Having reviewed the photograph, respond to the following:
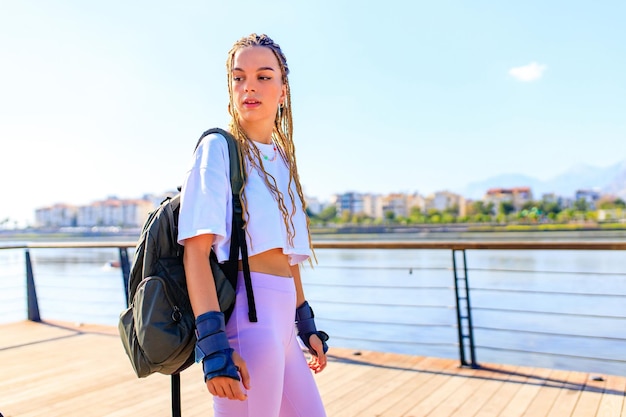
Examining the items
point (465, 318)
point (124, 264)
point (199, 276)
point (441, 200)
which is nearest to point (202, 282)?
point (199, 276)

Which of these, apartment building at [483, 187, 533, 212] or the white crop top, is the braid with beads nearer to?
the white crop top

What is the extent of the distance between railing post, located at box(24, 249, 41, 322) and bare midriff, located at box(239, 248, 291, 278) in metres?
4.57

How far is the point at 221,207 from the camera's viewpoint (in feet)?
3.38

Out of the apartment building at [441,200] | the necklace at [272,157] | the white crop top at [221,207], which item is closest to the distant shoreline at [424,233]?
the necklace at [272,157]

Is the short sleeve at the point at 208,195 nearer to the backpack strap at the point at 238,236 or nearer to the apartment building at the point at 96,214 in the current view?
the backpack strap at the point at 238,236

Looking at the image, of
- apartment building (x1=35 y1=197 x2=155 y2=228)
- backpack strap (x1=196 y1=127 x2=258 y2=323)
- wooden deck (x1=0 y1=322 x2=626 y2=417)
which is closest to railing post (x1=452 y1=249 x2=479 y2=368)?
wooden deck (x1=0 y1=322 x2=626 y2=417)

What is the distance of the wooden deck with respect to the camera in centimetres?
264

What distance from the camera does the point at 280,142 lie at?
1353 millimetres

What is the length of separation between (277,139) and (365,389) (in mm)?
1962

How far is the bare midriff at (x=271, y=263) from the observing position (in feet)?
3.62

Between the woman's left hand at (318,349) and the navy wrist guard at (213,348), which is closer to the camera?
the navy wrist guard at (213,348)

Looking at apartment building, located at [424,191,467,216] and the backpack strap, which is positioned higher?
apartment building, located at [424,191,467,216]

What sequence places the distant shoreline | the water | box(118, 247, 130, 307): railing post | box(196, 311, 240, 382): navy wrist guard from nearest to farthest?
box(196, 311, 240, 382): navy wrist guard < the water < box(118, 247, 130, 307): railing post < the distant shoreline

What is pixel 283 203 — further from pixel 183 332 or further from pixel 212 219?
pixel 183 332
